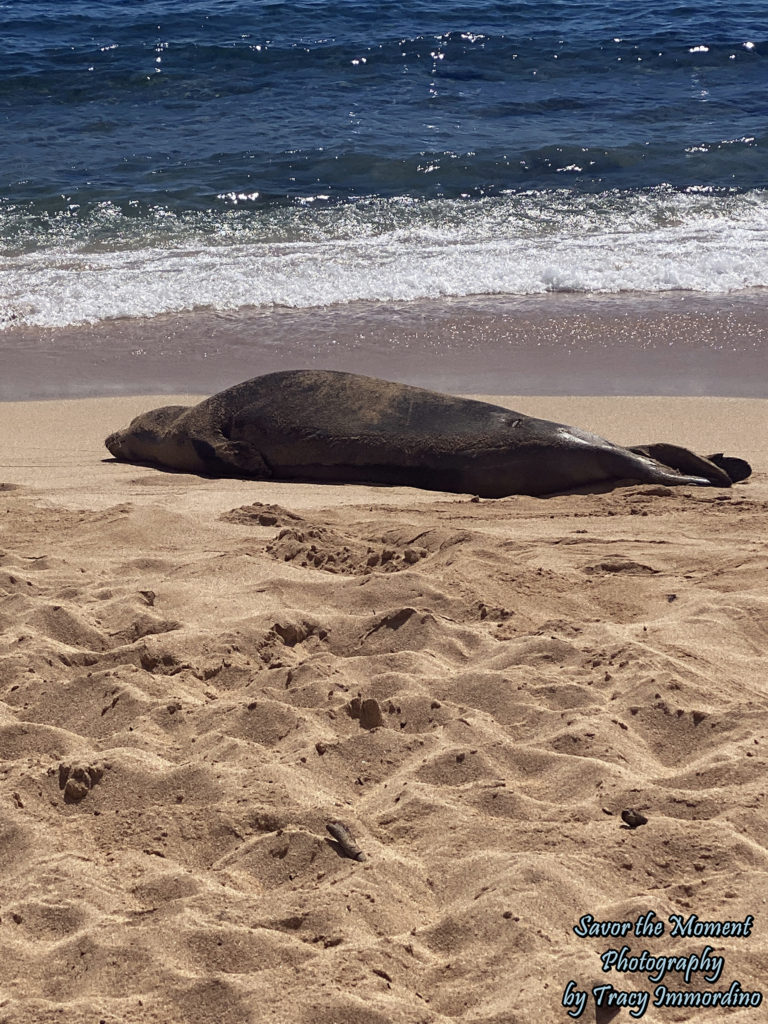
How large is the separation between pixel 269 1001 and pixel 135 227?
11.1 metres

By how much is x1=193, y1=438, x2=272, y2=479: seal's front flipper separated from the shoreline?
1663 millimetres

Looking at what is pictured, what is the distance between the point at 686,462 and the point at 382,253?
20.0ft

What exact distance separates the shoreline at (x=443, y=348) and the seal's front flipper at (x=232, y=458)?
1.66 meters

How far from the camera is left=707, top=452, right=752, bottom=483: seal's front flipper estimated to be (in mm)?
5930

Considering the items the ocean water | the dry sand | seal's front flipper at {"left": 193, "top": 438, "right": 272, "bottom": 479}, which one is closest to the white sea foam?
the ocean water

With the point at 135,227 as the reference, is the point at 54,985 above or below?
below

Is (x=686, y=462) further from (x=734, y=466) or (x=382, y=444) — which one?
(x=382, y=444)

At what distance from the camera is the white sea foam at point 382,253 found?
10.1 meters

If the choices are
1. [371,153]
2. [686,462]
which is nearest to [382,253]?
[371,153]

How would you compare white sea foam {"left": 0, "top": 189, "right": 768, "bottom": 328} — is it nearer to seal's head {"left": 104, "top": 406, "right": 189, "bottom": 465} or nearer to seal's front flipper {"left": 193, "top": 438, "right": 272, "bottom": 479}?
seal's head {"left": 104, "top": 406, "right": 189, "bottom": 465}

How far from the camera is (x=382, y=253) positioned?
1128cm

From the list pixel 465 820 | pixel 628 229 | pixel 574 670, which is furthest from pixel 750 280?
pixel 465 820

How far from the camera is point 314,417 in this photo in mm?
6352

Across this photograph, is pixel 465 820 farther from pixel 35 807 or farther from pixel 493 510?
pixel 493 510
